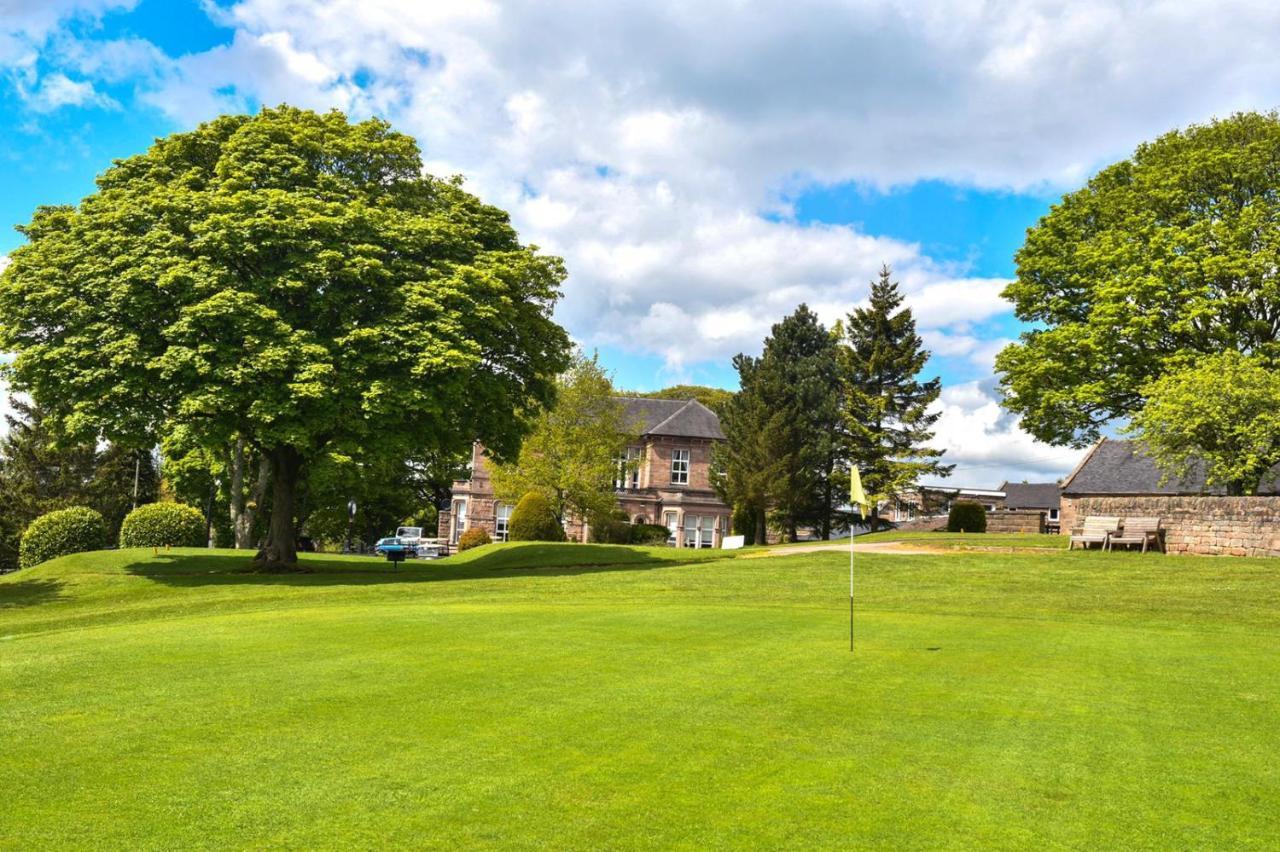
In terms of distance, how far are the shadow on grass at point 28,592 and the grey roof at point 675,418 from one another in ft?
132

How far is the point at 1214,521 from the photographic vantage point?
1202 inches

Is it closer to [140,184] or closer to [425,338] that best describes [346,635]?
[425,338]

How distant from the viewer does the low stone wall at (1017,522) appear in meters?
61.8

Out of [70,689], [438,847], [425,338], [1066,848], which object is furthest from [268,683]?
[425,338]

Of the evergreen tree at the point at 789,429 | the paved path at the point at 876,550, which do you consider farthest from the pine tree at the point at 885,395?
the paved path at the point at 876,550

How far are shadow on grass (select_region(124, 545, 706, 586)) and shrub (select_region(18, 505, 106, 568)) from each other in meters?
6.86

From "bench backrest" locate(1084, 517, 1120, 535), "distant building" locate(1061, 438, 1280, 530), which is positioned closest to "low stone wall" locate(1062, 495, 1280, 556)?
"bench backrest" locate(1084, 517, 1120, 535)

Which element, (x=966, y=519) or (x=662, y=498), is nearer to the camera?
(x=966, y=519)

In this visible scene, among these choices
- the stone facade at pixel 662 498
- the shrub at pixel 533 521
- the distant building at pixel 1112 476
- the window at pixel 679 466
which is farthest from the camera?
the window at pixel 679 466

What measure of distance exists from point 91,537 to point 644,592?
93.3 feet

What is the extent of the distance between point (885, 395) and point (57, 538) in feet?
144

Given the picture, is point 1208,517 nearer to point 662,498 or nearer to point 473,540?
point 473,540

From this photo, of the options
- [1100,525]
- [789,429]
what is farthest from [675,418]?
[1100,525]

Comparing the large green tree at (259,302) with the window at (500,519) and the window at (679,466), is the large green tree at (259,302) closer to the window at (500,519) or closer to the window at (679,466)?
the window at (500,519)
